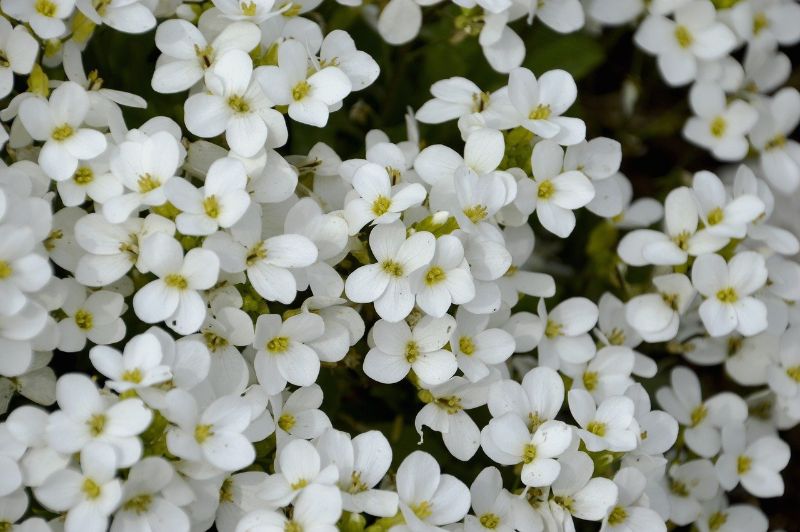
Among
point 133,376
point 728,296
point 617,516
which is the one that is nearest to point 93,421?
point 133,376

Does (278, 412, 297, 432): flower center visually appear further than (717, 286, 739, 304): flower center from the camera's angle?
No

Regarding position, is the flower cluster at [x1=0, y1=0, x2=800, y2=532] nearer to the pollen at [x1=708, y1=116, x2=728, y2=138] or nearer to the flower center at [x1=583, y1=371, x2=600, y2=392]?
the flower center at [x1=583, y1=371, x2=600, y2=392]

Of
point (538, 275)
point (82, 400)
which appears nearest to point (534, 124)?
point (538, 275)

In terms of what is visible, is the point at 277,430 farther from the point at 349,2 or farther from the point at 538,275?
the point at 349,2

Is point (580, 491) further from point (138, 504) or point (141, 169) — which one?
point (141, 169)

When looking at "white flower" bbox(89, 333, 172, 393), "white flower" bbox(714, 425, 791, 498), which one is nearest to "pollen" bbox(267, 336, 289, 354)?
"white flower" bbox(89, 333, 172, 393)

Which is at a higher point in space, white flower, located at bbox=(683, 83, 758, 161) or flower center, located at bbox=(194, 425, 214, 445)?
flower center, located at bbox=(194, 425, 214, 445)
